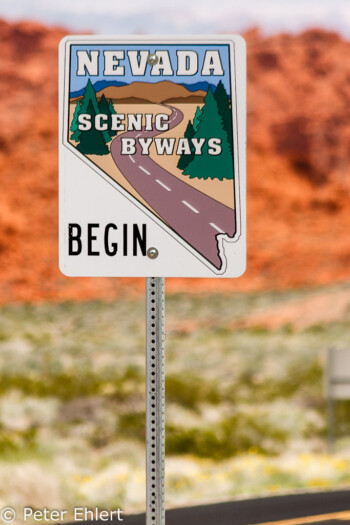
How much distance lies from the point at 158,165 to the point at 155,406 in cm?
87

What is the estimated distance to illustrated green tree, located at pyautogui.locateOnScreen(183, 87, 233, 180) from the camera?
298 cm

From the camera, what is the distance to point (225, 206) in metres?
2.98

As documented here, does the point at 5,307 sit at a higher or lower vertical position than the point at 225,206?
lower

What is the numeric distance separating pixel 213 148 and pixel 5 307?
20883mm

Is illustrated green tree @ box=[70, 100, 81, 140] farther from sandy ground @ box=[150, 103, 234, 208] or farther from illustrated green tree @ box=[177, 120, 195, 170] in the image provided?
illustrated green tree @ box=[177, 120, 195, 170]

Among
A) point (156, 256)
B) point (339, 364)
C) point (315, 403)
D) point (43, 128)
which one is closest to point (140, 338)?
point (315, 403)

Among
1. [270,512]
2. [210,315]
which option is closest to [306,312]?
[210,315]

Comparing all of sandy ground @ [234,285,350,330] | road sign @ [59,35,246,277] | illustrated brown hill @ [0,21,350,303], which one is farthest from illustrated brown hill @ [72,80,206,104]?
illustrated brown hill @ [0,21,350,303]

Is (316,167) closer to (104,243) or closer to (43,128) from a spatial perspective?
(43,128)

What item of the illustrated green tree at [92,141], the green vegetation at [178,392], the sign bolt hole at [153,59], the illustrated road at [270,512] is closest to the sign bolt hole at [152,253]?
the illustrated green tree at [92,141]

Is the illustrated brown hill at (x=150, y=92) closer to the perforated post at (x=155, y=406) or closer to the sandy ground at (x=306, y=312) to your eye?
the perforated post at (x=155, y=406)

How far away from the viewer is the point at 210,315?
23.8 metres

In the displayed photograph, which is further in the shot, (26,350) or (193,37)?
(26,350)

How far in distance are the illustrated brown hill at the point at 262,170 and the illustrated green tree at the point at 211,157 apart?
21.1 meters
